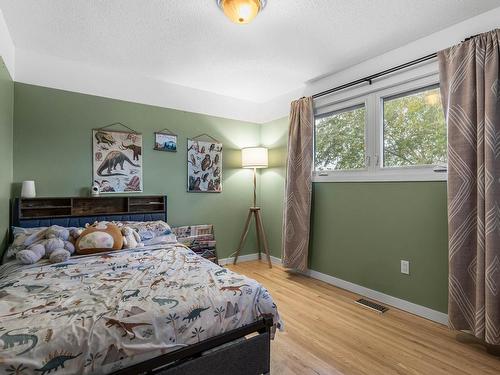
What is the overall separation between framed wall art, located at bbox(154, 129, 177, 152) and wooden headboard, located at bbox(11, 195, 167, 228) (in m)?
0.62

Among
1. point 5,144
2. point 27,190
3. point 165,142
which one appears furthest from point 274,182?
point 5,144

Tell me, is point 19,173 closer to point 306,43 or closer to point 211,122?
point 211,122

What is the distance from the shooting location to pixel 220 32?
2.34m

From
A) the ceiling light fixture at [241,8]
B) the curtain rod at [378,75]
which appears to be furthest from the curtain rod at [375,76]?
the ceiling light fixture at [241,8]

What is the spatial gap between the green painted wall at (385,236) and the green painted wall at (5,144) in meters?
3.11

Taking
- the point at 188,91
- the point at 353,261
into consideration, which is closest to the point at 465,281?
the point at 353,261

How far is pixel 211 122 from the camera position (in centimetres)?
386

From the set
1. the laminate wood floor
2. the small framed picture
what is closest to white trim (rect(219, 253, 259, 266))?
the laminate wood floor

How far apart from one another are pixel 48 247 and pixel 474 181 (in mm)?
3334

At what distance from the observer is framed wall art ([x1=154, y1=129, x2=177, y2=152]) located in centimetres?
342

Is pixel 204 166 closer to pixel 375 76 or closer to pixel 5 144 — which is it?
pixel 5 144

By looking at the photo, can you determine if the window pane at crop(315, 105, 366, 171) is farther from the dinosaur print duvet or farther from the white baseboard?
the dinosaur print duvet

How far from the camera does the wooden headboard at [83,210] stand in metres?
2.65

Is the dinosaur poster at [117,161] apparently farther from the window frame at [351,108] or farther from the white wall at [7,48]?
the window frame at [351,108]
